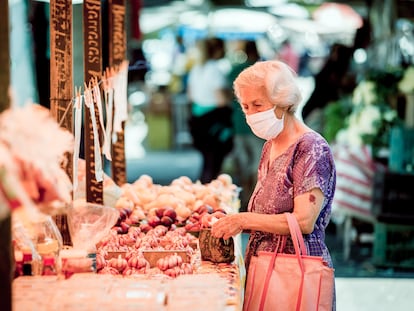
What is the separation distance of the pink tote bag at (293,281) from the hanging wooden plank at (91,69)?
1.19 metres

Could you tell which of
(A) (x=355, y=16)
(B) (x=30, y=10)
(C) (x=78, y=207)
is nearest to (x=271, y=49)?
(A) (x=355, y=16)

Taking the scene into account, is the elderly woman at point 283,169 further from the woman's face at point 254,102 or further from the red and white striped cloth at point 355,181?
the red and white striped cloth at point 355,181

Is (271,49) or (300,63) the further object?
(271,49)

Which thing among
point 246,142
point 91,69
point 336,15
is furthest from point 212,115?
point 91,69

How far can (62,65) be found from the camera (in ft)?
14.4

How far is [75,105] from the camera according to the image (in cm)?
439

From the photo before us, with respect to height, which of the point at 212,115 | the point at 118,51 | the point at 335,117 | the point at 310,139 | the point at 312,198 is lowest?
the point at 312,198

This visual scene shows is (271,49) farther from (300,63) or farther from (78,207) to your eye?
(78,207)

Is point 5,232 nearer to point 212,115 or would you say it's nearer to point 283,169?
point 283,169

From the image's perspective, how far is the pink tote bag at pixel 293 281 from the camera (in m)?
3.94

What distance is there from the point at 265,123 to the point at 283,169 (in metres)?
0.25

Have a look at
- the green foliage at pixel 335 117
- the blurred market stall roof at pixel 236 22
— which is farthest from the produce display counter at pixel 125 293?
the blurred market stall roof at pixel 236 22

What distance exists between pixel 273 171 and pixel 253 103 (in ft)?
1.18

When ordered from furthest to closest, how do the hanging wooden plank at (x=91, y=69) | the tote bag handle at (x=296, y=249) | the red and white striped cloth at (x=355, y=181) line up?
the red and white striped cloth at (x=355, y=181) < the hanging wooden plank at (x=91, y=69) < the tote bag handle at (x=296, y=249)
